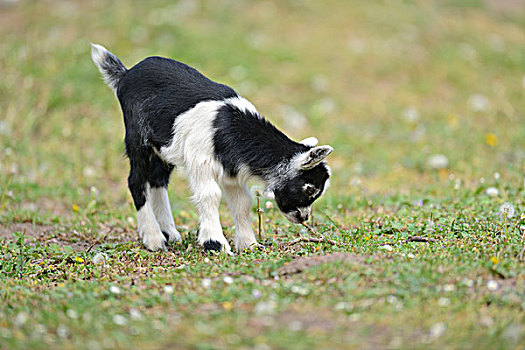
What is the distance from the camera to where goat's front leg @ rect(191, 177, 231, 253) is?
205 inches

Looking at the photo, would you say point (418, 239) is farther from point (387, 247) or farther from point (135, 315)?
point (135, 315)

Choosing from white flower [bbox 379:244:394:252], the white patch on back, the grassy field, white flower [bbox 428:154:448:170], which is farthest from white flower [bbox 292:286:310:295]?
white flower [bbox 428:154:448:170]

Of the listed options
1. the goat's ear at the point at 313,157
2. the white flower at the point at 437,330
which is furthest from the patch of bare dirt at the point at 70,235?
the white flower at the point at 437,330

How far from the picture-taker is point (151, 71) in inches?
225

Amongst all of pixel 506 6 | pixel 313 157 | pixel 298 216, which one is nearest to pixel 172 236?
pixel 298 216

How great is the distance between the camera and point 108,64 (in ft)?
19.7

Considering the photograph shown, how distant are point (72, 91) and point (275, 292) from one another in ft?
26.0

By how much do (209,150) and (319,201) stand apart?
8.12 feet

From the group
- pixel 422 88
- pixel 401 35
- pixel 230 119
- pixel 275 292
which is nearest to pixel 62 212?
pixel 230 119

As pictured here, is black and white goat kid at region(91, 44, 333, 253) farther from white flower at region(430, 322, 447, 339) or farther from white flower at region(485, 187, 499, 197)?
white flower at region(485, 187, 499, 197)

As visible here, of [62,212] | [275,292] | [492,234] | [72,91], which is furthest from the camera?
[72,91]

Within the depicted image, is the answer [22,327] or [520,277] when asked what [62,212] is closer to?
[22,327]

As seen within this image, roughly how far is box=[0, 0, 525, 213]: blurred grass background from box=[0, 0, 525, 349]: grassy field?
0.05 meters

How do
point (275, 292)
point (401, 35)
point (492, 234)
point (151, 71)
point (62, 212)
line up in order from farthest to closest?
point (401, 35), point (62, 212), point (151, 71), point (492, 234), point (275, 292)
